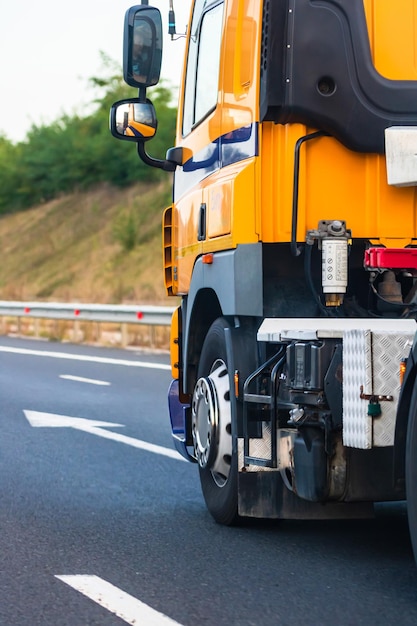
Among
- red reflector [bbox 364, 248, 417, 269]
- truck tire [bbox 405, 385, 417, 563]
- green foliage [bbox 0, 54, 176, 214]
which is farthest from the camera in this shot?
green foliage [bbox 0, 54, 176, 214]

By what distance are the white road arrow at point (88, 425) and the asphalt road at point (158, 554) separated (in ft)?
0.16

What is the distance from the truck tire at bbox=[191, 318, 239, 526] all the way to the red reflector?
3.12 ft

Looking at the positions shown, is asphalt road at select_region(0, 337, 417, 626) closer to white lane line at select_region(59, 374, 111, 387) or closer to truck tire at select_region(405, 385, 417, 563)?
truck tire at select_region(405, 385, 417, 563)

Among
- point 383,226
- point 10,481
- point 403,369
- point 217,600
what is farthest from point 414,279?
point 10,481

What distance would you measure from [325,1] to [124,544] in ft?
8.60

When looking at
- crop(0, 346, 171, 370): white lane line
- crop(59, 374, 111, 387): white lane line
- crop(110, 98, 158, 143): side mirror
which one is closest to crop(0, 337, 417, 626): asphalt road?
crop(110, 98, 158, 143): side mirror

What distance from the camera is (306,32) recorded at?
6.10 m

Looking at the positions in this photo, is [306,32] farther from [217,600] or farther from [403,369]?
[217,600]

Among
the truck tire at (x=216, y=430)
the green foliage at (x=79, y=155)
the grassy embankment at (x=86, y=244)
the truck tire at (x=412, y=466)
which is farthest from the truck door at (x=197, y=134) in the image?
the green foliage at (x=79, y=155)

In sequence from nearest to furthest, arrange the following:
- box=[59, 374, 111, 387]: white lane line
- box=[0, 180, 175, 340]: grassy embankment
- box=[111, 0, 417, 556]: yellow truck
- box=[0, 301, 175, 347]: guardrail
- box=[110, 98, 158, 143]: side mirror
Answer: box=[111, 0, 417, 556]: yellow truck
box=[110, 98, 158, 143]: side mirror
box=[59, 374, 111, 387]: white lane line
box=[0, 301, 175, 347]: guardrail
box=[0, 180, 175, 340]: grassy embankment

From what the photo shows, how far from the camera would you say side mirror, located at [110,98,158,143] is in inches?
291

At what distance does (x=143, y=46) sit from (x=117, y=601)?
328cm

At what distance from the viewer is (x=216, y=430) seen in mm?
6617

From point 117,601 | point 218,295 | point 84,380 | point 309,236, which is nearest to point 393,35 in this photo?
point 309,236
